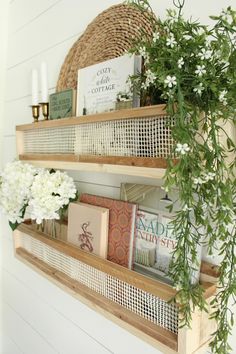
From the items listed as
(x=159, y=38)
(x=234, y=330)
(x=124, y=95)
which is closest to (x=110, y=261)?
(x=234, y=330)

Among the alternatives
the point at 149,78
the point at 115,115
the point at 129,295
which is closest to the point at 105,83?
the point at 115,115

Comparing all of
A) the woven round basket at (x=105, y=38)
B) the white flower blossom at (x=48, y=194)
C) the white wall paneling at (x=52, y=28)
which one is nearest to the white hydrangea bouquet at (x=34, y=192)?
the white flower blossom at (x=48, y=194)

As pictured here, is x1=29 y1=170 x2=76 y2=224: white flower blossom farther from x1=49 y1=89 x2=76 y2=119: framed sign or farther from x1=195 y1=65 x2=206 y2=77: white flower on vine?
x1=195 y1=65 x2=206 y2=77: white flower on vine

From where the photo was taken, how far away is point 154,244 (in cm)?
73

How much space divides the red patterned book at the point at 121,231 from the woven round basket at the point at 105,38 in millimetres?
479

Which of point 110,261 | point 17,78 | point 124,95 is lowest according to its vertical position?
point 110,261

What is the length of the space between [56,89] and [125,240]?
718 mm

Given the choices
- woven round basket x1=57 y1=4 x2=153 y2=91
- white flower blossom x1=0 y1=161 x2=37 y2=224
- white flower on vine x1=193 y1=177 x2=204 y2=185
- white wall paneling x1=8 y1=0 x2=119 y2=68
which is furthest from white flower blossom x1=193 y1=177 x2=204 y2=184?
white wall paneling x1=8 y1=0 x2=119 y2=68

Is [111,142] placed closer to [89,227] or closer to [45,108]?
[89,227]

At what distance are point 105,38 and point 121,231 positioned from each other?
638 mm

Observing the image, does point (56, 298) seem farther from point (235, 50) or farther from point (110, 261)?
point (235, 50)

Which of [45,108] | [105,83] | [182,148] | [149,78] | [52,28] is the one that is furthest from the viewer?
[52,28]

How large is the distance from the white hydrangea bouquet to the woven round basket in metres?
0.38

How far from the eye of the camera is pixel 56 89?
1156 mm
